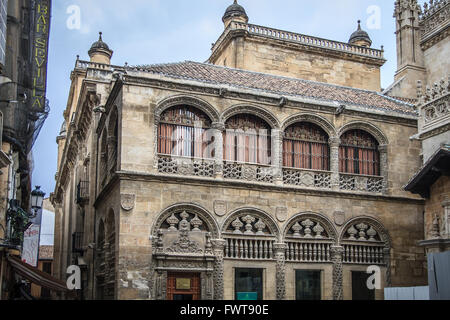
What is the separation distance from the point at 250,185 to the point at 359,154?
216 inches

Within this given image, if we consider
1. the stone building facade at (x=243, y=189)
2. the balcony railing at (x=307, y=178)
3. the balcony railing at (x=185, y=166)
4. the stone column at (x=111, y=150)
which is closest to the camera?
A: the stone building facade at (x=243, y=189)

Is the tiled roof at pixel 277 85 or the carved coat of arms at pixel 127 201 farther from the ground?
the tiled roof at pixel 277 85

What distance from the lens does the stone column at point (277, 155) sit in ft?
76.7

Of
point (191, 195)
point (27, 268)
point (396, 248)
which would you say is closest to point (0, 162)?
point (27, 268)

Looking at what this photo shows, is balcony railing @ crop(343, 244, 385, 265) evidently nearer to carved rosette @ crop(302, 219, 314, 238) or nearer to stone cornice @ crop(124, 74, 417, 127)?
carved rosette @ crop(302, 219, 314, 238)

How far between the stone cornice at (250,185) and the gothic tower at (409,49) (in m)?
9.30

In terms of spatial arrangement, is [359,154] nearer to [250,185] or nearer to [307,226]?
[307,226]

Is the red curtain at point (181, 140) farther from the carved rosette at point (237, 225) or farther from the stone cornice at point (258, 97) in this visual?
the carved rosette at point (237, 225)

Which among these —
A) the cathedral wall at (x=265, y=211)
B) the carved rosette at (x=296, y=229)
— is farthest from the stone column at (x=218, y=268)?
the carved rosette at (x=296, y=229)

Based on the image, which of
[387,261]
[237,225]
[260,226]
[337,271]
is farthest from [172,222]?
[387,261]

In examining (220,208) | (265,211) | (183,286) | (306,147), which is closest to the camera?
(183,286)

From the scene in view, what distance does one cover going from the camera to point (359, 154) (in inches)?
997

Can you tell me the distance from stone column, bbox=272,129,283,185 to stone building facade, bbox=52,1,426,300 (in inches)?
1.7

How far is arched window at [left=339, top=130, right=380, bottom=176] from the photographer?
25047 millimetres
